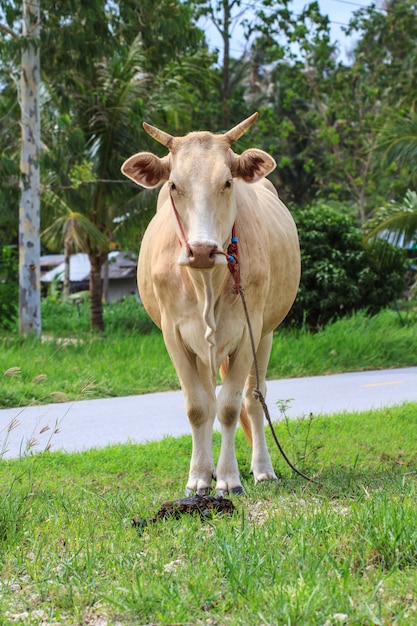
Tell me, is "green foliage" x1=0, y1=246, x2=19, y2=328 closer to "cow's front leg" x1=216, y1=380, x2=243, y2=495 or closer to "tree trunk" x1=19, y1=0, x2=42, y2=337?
"tree trunk" x1=19, y1=0, x2=42, y2=337

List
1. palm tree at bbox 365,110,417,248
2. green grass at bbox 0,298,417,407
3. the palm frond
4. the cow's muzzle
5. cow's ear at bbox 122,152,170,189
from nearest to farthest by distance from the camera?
the cow's muzzle → cow's ear at bbox 122,152,170,189 → green grass at bbox 0,298,417,407 → palm tree at bbox 365,110,417,248 → the palm frond

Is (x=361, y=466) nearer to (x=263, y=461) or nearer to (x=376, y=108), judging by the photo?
(x=263, y=461)

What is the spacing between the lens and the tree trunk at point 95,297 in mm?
17328

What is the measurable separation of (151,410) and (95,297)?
8687mm

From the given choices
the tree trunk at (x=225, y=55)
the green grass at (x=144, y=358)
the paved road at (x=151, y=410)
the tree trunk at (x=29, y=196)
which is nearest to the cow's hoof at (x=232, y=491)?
the paved road at (x=151, y=410)

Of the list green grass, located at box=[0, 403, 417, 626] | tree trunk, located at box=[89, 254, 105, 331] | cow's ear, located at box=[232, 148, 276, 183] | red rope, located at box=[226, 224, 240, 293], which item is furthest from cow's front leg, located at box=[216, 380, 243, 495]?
tree trunk, located at box=[89, 254, 105, 331]

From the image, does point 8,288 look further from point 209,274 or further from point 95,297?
point 209,274

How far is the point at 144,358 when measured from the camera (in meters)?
11.6

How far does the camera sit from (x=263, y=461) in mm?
5738

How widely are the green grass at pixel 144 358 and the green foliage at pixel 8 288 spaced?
0.97 metres

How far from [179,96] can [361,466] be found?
13556 mm

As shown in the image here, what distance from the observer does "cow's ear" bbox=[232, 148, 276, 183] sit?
4.84 meters

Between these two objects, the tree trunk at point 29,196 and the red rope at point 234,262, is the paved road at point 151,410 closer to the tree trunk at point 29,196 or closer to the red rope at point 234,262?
the red rope at point 234,262

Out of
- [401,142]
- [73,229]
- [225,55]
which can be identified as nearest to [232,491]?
[401,142]
